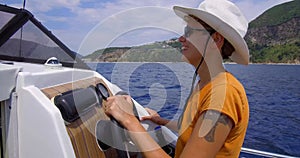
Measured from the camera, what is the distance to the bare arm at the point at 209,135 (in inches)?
32.9

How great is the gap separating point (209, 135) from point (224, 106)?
0.11m

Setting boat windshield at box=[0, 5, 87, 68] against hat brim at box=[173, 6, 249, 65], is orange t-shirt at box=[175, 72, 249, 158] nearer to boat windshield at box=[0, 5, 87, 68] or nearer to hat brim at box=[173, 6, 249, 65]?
hat brim at box=[173, 6, 249, 65]

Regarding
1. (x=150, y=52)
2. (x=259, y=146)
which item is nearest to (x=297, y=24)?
(x=259, y=146)

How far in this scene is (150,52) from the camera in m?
1.95

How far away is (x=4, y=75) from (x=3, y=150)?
0.32m

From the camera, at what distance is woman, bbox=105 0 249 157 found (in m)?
0.85

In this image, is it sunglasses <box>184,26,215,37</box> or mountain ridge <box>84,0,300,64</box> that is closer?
sunglasses <box>184,26,215,37</box>

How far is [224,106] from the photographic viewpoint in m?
0.84

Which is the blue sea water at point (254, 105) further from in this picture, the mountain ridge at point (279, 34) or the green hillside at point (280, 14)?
the green hillside at point (280, 14)

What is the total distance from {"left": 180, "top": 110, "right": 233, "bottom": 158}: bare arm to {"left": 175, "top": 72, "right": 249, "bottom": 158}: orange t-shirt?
22mm

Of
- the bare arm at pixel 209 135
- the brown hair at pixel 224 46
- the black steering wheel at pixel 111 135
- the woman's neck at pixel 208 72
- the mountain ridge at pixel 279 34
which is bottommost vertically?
the mountain ridge at pixel 279 34

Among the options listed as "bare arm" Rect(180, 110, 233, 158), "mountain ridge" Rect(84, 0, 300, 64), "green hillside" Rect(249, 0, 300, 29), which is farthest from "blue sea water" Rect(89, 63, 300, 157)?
"green hillside" Rect(249, 0, 300, 29)

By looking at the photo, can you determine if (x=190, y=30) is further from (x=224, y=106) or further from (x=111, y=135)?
(x=111, y=135)

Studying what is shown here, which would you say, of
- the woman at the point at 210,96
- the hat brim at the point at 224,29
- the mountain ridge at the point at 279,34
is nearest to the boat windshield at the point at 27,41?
the woman at the point at 210,96
